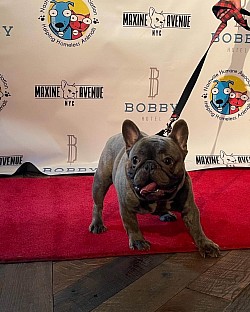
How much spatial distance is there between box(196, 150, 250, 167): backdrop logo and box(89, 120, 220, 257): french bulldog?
35.6 inches

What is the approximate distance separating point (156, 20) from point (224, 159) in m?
0.77

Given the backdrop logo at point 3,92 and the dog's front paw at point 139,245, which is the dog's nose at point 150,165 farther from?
the backdrop logo at point 3,92

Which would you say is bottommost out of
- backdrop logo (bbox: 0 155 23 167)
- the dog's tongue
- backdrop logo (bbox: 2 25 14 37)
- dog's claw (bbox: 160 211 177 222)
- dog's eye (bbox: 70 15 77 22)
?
dog's claw (bbox: 160 211 177 222)

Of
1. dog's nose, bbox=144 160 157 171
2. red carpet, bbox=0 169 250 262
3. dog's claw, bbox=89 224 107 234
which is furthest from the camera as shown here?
dog's claw, bbox=89 224 107 234

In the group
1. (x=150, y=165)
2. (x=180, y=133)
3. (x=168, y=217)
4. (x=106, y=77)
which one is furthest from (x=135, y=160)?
(x=106, y=77)

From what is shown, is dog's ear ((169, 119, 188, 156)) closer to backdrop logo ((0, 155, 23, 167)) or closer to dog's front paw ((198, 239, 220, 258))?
dog's front paw ((198, 239, 220, 258))

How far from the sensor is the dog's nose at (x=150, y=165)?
1536 millimetres

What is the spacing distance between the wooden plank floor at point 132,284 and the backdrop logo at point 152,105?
1.05 meters

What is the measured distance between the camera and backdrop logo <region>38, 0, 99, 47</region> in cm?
244

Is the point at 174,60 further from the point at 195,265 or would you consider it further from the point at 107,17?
the point at 195,265

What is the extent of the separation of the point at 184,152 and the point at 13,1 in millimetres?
1204

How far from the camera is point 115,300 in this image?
145 cm

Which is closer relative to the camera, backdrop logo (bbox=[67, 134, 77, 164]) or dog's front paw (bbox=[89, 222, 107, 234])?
dog's front paw (bbox=[89, 222, 107, 234])

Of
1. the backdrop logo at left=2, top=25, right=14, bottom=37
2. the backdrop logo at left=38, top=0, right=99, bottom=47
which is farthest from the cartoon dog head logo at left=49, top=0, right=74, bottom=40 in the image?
the backdrop logo at left=2, top=25, right=14, bottom=37
